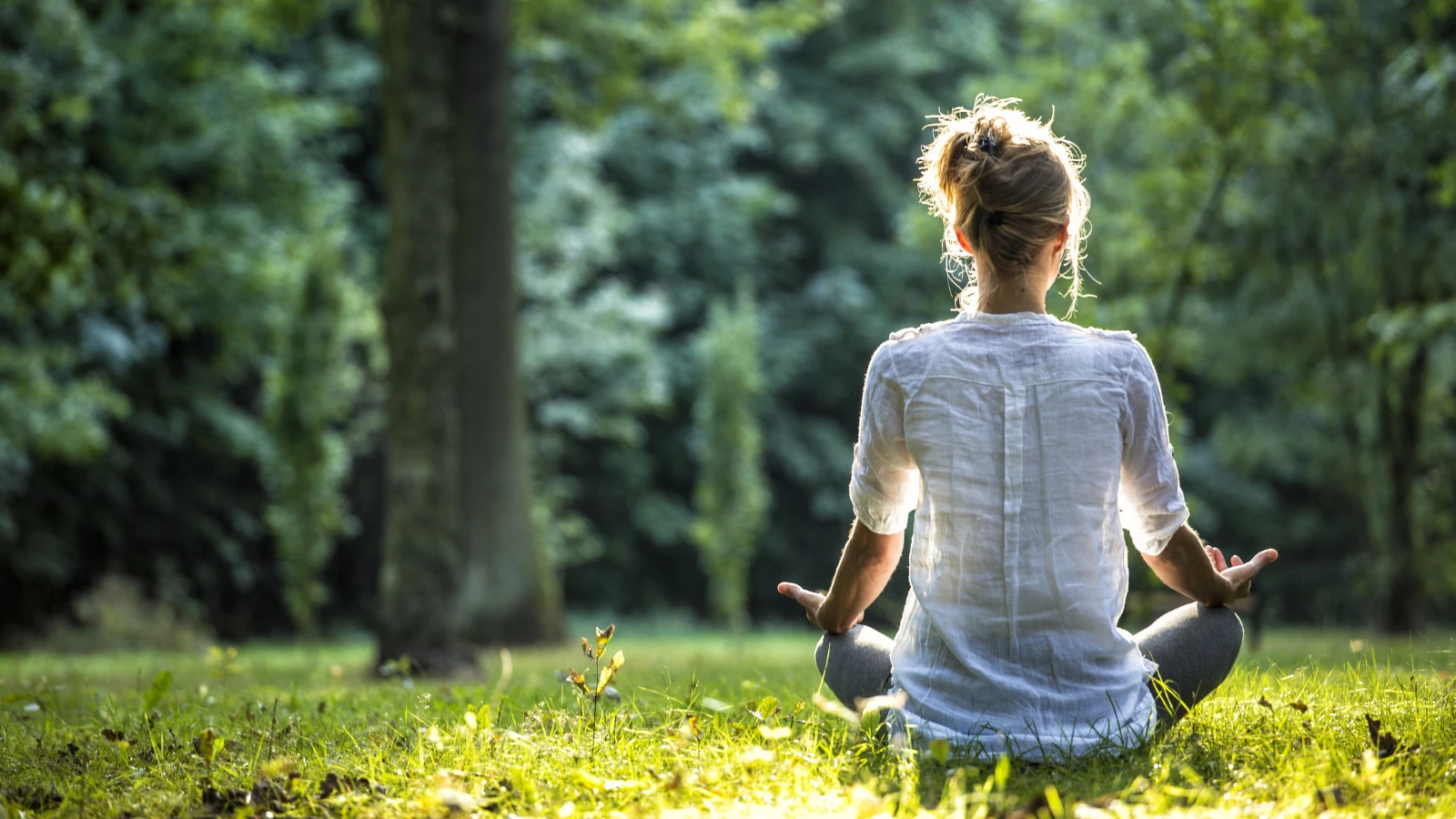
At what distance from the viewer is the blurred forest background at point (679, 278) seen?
464 inches

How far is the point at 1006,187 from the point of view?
9.25ft

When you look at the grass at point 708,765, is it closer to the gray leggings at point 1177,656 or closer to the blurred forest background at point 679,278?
the gray leggings at point 1177,656

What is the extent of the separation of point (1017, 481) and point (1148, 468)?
30 centimetres

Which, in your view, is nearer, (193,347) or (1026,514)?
(1026,514)

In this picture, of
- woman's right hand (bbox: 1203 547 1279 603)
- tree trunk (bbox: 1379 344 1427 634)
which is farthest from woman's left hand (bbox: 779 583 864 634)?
tree trunk (bbox: 1379 344 1427 634)

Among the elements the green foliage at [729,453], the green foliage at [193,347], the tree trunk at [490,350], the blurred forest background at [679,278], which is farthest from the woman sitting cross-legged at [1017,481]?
the green foliage at [729,453]

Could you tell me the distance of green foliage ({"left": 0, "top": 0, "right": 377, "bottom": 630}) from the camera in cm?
1393

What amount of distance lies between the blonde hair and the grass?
1.00m

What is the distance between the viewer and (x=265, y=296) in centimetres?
1692

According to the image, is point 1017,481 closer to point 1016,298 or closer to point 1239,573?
point 1016,298

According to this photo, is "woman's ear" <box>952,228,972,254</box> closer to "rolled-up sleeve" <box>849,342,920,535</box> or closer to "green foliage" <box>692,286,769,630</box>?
"rolled-up sleeve" <box>849,342,920,535</box>

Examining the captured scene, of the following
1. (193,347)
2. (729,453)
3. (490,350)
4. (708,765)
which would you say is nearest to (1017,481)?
(708,765)

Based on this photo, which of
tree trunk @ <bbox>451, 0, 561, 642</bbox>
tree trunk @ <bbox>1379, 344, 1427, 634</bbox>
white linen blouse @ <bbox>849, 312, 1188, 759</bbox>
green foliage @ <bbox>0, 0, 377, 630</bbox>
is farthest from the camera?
tree trunk @ <bbox>1379, 344, 1427, 634</bbox>

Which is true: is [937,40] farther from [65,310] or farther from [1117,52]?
[65,310]
